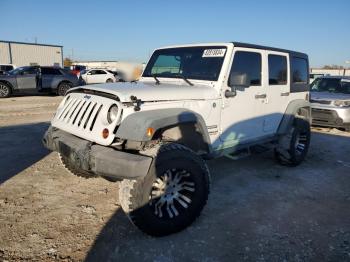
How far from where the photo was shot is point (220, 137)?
13.7 ft

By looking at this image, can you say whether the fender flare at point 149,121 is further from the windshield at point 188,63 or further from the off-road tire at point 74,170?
the off-road tire at point 74,170

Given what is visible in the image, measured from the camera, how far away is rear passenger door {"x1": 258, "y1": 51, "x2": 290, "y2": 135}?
493 cm

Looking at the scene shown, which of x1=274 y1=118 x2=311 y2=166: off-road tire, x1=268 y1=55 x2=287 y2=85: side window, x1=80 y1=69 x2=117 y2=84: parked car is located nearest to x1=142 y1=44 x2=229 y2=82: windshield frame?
x1=268 y1=55 x2=287 y2=85: side window

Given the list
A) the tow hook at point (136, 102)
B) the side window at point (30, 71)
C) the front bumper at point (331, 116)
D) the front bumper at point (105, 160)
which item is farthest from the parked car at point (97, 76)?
the tow hook at point (136, 102)

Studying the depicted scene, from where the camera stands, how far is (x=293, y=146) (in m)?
5.66

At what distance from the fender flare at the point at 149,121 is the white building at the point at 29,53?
131 ft

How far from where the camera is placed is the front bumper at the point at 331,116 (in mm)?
8781

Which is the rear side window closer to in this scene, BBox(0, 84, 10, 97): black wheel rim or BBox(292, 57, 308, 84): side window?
BBox(0, 84, 10, 97): black wheel rim

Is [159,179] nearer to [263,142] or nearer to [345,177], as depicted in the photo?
[263,142]

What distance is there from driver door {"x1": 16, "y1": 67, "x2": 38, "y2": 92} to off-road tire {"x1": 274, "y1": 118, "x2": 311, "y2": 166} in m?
14.0

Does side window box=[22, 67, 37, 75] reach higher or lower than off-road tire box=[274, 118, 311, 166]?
lower

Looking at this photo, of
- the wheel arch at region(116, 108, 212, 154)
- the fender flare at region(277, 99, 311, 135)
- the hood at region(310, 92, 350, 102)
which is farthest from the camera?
the hood at region(310, 92, 350, 102)

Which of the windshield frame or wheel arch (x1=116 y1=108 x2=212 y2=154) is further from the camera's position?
the windshield frame

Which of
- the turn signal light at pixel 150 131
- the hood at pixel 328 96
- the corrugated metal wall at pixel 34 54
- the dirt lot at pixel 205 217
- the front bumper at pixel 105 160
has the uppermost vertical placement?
the turn signal light at pixel 150 131
